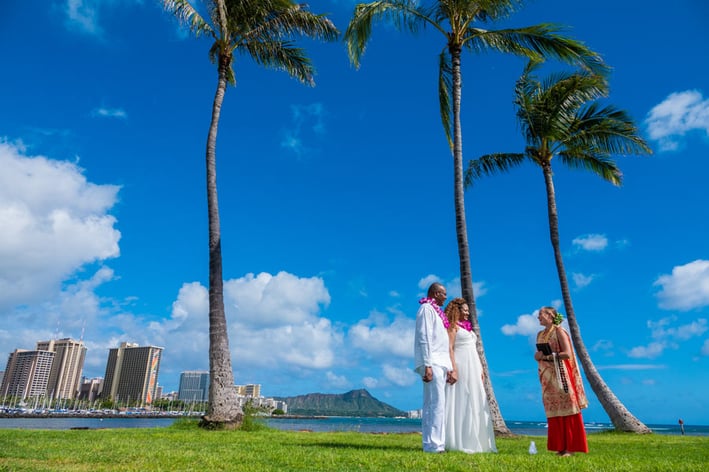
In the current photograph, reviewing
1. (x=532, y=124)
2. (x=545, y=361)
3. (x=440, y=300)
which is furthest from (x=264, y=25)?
(x=545, y=361)

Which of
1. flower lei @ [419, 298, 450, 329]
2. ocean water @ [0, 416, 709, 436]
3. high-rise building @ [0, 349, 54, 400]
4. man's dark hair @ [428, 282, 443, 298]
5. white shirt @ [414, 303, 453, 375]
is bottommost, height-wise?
ocean water @ [0, 416, 709, 436]

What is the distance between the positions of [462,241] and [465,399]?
759cm

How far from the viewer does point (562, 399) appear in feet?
24.2

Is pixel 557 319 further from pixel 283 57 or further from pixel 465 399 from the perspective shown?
pixel 283 57

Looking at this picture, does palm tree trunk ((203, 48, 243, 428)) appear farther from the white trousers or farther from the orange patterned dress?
the orange patterned dress

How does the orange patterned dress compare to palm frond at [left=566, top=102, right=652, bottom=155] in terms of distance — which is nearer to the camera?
the orange patterned dress

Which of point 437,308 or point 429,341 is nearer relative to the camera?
point 429,341

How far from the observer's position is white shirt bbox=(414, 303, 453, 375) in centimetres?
680

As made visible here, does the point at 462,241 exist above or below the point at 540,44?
below

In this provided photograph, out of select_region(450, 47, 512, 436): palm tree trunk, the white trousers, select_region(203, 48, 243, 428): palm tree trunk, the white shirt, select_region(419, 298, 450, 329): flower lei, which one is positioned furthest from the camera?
select_region(450, 47, 512, 436): palm tree trunk

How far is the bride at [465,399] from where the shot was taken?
22.9ft

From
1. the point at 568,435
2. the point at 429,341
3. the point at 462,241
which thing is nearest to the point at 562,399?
the point at 568,435

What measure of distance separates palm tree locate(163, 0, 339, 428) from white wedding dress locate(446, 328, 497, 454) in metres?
7.10

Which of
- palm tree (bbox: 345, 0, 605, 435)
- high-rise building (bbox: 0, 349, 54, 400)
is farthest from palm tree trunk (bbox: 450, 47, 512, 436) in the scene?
high-rise building (bbox: 0, 349, 54, 400)
